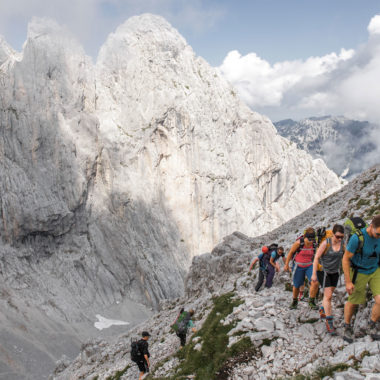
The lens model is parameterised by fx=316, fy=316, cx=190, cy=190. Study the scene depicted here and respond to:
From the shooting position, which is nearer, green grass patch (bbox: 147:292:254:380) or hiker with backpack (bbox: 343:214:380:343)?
hiker with backpack (bbox: 343:214:380:343)

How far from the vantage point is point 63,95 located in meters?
94.8

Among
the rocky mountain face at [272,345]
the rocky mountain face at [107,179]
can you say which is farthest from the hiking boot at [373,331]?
the rocky mountain face at [107,179]

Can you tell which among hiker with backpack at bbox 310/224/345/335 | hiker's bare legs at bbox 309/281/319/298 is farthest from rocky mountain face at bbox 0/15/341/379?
hiker with backpack at bbox 310/224/345/335

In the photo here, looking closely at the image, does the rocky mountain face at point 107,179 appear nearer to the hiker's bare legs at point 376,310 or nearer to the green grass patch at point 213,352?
the green grass patch at point 213,352

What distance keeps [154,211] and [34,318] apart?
44.5 metres

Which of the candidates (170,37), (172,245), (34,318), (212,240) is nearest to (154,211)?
(172,245)

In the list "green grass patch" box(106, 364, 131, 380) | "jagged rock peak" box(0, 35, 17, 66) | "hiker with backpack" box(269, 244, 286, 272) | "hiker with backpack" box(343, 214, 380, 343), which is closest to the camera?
"hiker with backpack" box(343, 214, 380, 343)

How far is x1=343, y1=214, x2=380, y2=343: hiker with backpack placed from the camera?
8578 mm

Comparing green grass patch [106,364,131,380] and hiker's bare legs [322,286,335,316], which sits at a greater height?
hiker's bare legs [322,286,335,316]

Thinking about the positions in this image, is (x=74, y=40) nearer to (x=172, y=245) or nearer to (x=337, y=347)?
(x=172, y=245)

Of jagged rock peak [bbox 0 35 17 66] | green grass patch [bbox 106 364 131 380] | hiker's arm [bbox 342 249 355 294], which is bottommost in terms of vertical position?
green grass patch [bbox 106 364 131 380]

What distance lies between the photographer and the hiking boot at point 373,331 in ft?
28.2

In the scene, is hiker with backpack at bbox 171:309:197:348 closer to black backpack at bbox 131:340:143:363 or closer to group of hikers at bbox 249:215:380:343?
black backpack at bbox 131:340:143:363

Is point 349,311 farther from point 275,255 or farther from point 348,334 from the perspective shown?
point 275,255
